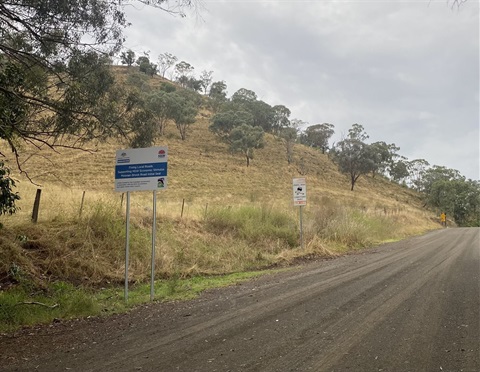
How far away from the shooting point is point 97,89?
9.41 meters

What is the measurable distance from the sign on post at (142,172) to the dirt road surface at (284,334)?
5.79 ft

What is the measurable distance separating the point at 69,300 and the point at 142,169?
3.00 m

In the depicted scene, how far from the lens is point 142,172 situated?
8.07 meters

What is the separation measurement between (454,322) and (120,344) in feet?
15.1

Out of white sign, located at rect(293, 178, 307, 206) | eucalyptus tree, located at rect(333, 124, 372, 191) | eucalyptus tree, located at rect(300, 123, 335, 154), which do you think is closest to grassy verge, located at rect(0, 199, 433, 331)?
white sign, located at rect(293, 178, 307, 206)

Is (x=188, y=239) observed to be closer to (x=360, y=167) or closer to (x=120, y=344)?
(x=120, y=344)

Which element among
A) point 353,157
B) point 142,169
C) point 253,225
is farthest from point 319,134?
point 142,169

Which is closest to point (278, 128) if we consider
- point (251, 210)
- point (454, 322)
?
point (251, 210)

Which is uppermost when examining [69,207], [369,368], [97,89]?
[97,89]

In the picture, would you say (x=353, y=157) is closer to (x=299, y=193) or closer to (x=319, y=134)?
(x=319, y=134)

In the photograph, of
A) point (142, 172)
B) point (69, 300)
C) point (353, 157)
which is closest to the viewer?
point (69, 300)

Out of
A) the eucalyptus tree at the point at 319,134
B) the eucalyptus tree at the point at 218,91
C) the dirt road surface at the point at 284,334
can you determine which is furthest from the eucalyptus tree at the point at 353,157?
the dirt road surface at the point at 284,334

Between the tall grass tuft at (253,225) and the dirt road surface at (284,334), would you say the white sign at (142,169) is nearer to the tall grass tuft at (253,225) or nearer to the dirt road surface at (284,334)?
the dirt road surface at (284,334)

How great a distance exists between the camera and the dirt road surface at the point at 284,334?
13.9 feet
